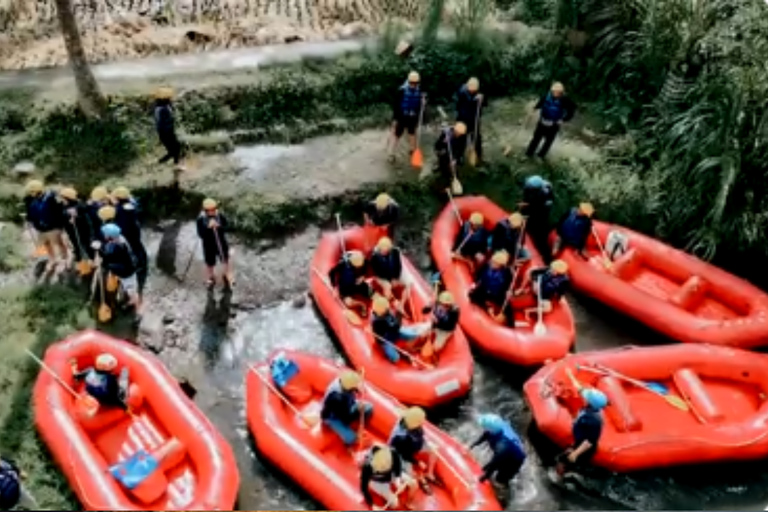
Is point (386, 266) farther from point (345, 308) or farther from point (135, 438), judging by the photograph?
point (135, 438)

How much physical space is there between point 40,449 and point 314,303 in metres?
3.68

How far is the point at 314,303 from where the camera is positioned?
12.3 meters

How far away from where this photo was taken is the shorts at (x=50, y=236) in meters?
11.8

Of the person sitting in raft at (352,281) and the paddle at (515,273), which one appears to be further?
the paddle at (515,273)

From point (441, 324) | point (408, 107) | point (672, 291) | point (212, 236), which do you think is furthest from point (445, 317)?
point (408, 107)

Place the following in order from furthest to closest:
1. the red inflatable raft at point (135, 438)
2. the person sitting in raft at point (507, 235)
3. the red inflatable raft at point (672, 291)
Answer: the person sitting in raft at point (507, 235), the red inflatable raft at point (672, 291), the red inflatable raft at point (135, 438)

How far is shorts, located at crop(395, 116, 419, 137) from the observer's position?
1351 centimetres

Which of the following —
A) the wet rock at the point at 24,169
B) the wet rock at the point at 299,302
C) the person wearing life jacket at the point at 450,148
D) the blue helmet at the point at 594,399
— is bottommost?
the wet rock at the point at 299,302

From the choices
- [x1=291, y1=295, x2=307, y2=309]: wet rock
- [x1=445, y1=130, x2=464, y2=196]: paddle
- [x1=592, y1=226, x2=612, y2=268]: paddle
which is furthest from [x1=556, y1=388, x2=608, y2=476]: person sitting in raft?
[x1=445, y1=130, x2=464, y2=196]: paddle

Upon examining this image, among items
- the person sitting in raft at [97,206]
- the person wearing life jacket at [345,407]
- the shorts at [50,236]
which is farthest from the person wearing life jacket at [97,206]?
the person wearing life jacket at [345,407]

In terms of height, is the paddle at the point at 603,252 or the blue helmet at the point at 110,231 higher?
the blue helmet at the point at 110,231

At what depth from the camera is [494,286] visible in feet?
37.9

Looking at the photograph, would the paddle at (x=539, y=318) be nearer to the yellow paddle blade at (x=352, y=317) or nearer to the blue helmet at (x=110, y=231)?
the yellow paddle blade at (x=352, y=317)

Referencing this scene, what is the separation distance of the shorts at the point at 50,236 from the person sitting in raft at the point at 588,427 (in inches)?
247
